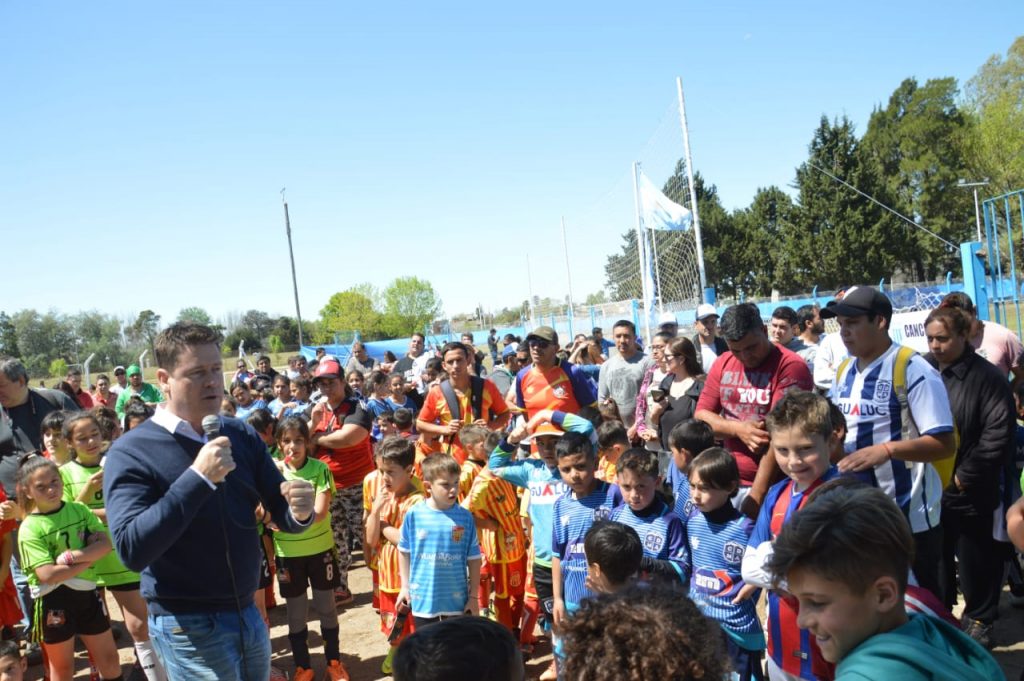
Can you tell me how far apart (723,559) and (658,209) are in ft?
32.2

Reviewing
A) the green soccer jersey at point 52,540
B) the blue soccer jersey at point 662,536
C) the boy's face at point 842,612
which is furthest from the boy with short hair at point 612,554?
the green soccer jersey at point 52,540

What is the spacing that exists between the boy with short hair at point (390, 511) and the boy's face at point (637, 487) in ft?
5.21

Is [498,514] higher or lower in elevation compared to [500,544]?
higher

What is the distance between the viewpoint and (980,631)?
4.34m

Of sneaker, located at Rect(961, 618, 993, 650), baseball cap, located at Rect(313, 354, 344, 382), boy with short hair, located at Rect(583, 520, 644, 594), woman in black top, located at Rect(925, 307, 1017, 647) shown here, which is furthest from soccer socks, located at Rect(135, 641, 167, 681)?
sneaker, located at Rect(961, 618, 993, 650)

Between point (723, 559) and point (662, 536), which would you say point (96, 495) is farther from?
point (723, 559)

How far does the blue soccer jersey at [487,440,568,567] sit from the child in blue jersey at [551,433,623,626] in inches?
10.9

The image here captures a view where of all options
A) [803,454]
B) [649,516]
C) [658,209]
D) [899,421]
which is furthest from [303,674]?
[658,209]

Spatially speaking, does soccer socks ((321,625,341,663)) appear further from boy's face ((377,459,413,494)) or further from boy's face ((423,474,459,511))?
boy's face ((423,474,459,511))

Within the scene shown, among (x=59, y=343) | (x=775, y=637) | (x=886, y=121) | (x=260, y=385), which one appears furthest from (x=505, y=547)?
(x=59, y=343)

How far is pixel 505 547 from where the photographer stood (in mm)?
5086

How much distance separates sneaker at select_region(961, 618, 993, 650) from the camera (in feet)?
14.2

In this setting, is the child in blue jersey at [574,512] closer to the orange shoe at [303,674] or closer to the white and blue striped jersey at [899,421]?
the white and blue striped jersey at [899,421]

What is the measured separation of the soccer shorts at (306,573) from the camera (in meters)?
4.81
